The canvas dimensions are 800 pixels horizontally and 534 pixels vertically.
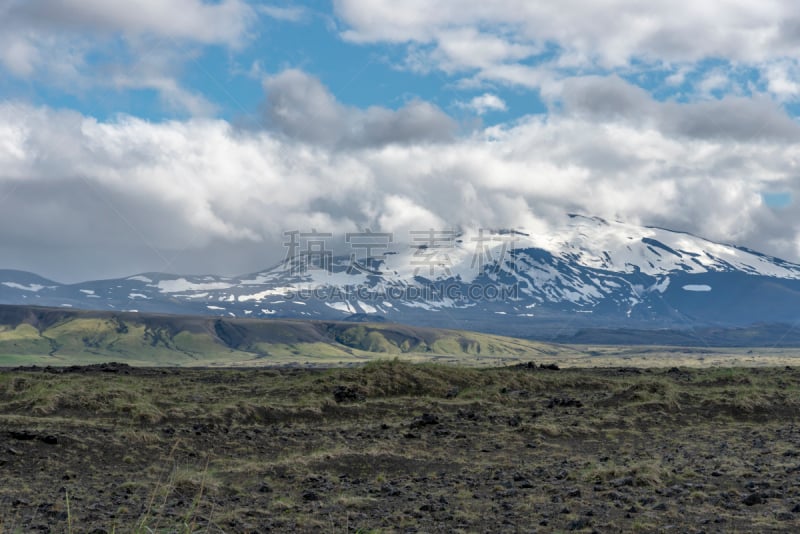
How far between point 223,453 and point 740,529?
17316 millimetres

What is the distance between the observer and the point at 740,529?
13328mm

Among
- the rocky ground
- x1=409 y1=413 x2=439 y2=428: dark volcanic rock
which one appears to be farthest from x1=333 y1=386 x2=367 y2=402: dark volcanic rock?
x1=409 y1=413 x2=439 y2=428: dark volcanic rock

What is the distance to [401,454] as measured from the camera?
2412 cm

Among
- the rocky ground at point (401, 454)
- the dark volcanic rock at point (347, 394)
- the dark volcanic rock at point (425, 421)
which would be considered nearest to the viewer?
the rocky ground at point (401, 454)

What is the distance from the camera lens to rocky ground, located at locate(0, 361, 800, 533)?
15.1 m

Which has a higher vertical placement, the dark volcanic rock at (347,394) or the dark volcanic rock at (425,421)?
the dark volcanic rock at (347,394)

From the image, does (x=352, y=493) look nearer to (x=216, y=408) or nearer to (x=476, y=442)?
(x=476, y=442)

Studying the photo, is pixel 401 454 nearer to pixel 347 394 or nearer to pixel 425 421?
pixel 425 421

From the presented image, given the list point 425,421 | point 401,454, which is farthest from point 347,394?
point 401,454

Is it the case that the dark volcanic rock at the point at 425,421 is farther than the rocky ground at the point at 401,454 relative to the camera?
Yes

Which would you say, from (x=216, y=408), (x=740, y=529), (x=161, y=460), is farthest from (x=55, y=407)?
(x=740, y=529)

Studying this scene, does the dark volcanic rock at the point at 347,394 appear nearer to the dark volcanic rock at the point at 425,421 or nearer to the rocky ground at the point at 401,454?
the rocky ground at the point at 401,454

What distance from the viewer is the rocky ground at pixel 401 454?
49.4 feet

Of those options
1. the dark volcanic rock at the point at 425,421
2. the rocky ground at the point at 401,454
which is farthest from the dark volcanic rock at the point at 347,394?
the dark volcanic rock at the point at 425,421
